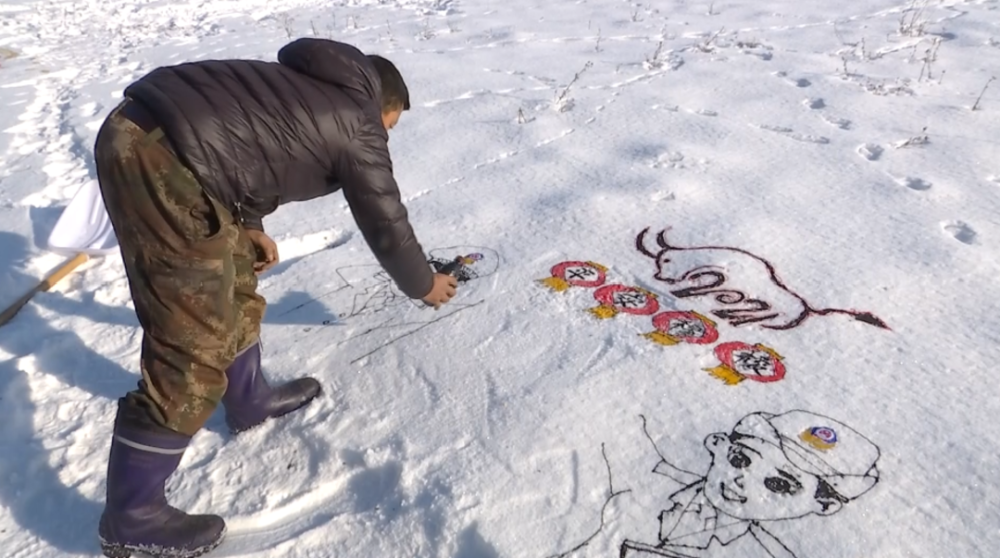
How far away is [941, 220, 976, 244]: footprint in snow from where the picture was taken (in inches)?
101

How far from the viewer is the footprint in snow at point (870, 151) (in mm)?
3262

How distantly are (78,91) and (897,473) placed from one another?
6198mm

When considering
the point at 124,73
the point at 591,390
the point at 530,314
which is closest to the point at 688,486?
the point at 591,390

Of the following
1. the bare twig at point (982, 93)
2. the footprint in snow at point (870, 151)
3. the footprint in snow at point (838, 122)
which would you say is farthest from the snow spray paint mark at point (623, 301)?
the bare twig at point (982, 93)

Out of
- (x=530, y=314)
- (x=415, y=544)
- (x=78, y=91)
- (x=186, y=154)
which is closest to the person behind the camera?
(x=186, y=154)

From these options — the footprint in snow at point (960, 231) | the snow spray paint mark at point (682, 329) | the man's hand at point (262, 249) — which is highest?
the man's hand at point (262, 249)

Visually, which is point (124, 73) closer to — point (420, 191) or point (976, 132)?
point (420, 191)

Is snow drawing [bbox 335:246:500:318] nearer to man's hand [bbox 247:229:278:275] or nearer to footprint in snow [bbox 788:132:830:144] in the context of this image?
man's hand [bbox 247:229:278:275]

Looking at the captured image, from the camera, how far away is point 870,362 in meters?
2.00

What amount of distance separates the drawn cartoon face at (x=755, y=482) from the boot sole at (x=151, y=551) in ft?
3.79

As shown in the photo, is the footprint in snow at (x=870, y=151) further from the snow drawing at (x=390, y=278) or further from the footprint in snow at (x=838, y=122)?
the snow drawing at (x=390, y=278)

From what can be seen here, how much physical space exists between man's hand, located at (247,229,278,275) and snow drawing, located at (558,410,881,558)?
998mm

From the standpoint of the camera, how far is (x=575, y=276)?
99.2 inches

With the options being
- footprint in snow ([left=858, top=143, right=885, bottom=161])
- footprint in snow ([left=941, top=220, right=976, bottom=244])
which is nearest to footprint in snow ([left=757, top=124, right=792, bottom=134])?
footprint in snow ([left=858, top=143, right=885, bottom=161])
